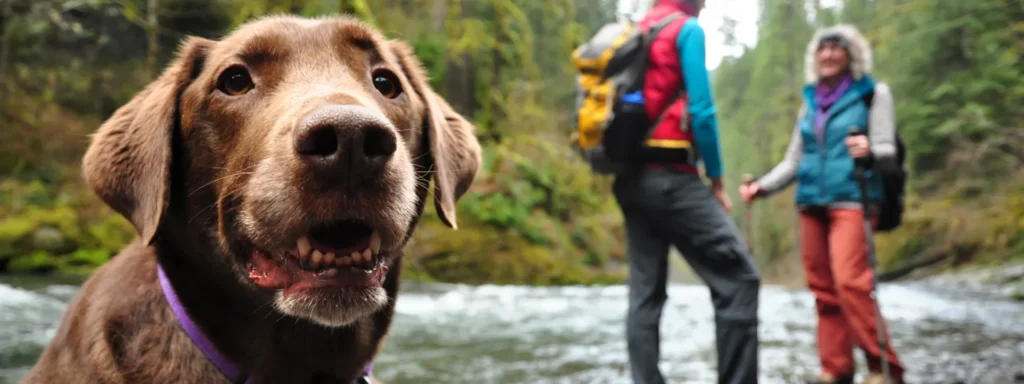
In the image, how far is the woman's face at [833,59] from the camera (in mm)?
4645

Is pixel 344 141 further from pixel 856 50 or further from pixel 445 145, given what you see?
pixel 856 50

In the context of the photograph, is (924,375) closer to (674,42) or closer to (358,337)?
(674,42)

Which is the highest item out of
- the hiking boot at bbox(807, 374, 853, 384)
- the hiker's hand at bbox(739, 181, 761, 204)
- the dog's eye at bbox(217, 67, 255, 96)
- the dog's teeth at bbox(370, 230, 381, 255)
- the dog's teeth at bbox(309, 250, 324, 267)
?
the dog's eye at bbox(217, 67, 255, 96)

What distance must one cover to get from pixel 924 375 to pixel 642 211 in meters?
2.83

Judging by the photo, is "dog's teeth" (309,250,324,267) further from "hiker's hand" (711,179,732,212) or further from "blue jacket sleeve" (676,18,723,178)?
"hiker's hand" (711,179,732,212)

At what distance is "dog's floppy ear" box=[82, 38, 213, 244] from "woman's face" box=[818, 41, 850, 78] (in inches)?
158

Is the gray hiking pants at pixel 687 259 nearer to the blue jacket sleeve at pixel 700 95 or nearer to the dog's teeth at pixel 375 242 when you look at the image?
the blue jacket sleeve at pixel 700 95

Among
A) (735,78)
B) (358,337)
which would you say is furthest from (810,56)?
(735,78)

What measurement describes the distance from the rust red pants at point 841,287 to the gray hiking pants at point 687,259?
1148mm

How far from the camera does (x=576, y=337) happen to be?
727 cm

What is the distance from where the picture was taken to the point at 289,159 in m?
1.70

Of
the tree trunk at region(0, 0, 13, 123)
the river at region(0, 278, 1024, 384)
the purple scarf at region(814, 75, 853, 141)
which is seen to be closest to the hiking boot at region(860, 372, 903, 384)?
the river at region(0, 278, 1024, 384)

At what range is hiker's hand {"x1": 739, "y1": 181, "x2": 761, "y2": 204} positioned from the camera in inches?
183

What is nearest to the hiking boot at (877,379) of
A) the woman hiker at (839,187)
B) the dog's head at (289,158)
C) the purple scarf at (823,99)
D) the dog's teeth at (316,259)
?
the woman hiker at (839,187)
